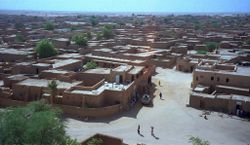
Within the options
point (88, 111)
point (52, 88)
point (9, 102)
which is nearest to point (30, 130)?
point (88, 111)

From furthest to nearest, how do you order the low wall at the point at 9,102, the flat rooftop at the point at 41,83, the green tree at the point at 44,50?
the green tree at the point at 44,50, the flat rooftop at the point at 41,83, the low wall at the point at 9,102

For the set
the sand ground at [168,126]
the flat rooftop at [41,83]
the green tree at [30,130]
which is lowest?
the sand ground at [168,126]

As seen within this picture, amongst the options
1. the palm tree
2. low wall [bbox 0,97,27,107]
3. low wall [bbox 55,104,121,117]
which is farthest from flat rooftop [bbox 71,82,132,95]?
low wall [bbox 0,97,27,107]

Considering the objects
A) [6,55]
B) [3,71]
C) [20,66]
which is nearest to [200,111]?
[20,66]

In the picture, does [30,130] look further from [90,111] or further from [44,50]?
[44,50]

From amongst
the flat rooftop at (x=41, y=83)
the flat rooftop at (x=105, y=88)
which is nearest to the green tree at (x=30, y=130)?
the flat rooftop at (x=105, y=88)

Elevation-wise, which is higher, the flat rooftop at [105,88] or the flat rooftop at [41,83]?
Answer: the flat rooftop at [41,83]

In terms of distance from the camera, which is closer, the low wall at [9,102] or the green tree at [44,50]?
the low wall at [9,102]

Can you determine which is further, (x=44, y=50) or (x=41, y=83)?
(x=44, y=50)

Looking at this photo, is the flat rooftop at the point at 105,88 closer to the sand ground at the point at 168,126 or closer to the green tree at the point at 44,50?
the sand ground at the point at 168,126

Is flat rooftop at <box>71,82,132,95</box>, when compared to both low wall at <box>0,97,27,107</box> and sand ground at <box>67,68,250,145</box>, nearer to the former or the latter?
sand ground at <box>67,68,250,145</box>
